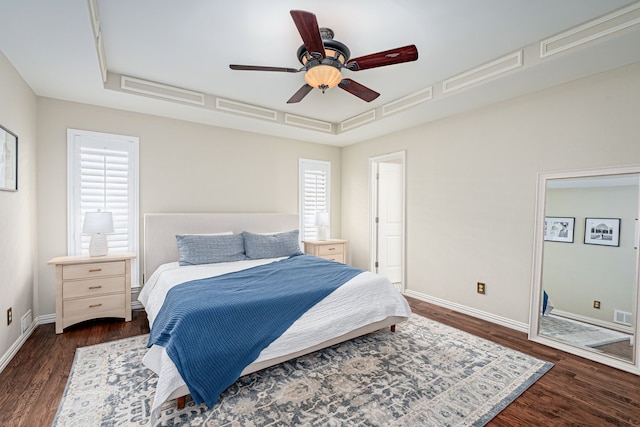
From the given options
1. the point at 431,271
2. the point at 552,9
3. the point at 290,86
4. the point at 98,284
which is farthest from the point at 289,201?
the point at 552,9

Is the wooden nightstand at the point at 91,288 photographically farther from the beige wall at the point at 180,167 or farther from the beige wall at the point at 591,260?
the beige wall at the point at 591,260

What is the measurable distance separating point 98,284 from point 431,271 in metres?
4.04

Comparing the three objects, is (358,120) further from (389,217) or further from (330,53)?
(330,53)

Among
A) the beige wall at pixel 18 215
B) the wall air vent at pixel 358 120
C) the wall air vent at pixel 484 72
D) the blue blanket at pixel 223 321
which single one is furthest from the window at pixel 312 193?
the beige wall at pixel 18 215

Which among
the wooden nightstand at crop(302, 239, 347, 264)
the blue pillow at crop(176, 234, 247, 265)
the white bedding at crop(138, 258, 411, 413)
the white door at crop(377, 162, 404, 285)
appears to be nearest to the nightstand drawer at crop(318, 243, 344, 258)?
the wooden nightstand at crop(302, 239, 347, 264)

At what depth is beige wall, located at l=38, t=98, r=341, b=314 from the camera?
10.9 feet

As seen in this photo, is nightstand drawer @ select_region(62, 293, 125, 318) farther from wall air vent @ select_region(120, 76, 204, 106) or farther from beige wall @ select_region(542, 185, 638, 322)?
beige wall @ select_region(542, 185, 638, 322)

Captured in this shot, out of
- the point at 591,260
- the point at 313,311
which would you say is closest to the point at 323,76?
the point at 313,311

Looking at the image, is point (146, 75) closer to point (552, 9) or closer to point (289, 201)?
point (289, 201)

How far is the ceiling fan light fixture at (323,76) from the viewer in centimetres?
225

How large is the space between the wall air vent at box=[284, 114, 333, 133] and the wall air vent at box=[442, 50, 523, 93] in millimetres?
1988

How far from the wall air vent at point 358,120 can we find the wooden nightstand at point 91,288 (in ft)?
11.2

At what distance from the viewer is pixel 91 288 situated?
125 inches

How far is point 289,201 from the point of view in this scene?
199 inches
